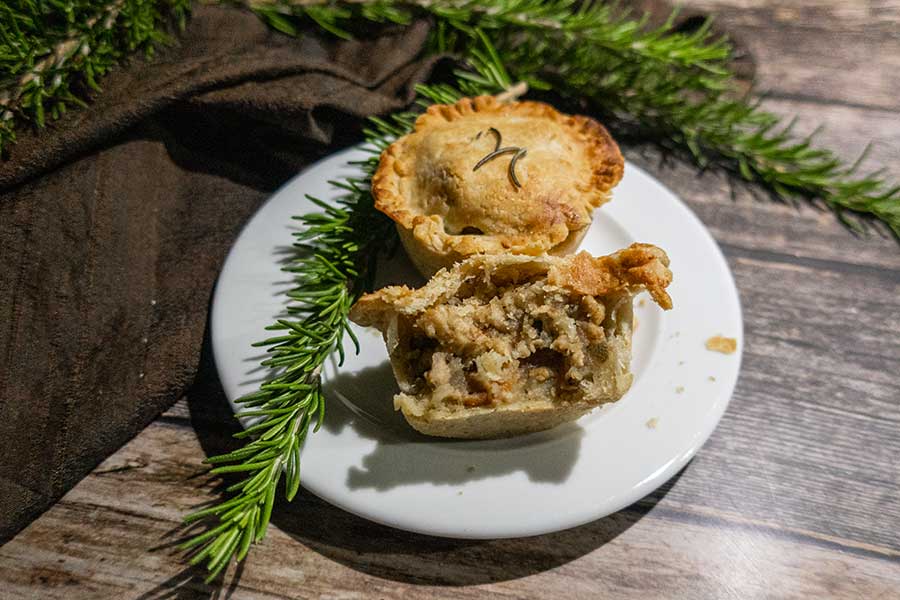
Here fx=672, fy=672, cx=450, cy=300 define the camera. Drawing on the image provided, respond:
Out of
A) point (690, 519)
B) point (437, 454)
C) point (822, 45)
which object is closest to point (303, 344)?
point (437, 454)

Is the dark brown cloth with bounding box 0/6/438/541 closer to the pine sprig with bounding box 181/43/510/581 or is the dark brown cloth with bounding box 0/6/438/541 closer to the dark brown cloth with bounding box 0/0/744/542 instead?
the dark brown cloth with bounding box 0/0/744/542

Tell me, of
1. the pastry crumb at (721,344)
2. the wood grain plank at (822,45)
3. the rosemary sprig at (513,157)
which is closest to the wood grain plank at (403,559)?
the pastry crumb at (721,344)

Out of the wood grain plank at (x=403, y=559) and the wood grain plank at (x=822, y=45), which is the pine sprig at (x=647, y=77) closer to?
the wood grain plank at (x=822, y=45)

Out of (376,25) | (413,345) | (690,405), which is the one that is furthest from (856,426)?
(376,25)

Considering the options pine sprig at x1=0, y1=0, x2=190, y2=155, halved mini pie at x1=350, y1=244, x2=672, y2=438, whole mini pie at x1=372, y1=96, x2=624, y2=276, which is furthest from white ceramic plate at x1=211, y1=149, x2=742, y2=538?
pine sprig at x1=0, y1=0, x2=190, y2=155

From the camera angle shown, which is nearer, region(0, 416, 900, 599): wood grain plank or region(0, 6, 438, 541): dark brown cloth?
region(0, 416, 900, 599): wood grain plank

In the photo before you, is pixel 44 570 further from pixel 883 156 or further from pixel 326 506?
pixel 883 156

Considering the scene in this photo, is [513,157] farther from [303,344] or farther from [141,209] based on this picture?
[141,209]
